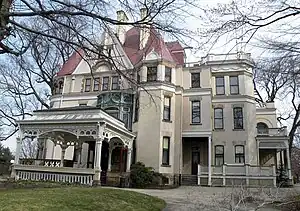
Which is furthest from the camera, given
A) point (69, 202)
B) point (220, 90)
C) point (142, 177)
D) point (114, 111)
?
point (220, 90)

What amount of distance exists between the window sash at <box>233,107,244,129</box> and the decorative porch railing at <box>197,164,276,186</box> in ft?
13.4

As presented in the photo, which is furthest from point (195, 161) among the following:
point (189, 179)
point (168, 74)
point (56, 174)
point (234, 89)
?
point (56, 174)

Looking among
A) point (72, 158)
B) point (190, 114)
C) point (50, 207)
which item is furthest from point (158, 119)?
point (50, 207)

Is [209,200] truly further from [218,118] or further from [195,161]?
[218,118]

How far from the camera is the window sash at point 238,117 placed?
27.1 m

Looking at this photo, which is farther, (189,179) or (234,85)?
(234,85)

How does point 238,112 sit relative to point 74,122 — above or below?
above

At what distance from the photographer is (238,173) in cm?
2431

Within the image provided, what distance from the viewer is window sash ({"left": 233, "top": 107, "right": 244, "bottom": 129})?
89.0 ft

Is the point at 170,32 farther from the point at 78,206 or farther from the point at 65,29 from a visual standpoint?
the point at 78,206

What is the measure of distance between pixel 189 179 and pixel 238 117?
7.06 metres

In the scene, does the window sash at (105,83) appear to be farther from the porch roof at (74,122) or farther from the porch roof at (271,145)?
the porch roof at (271,145)

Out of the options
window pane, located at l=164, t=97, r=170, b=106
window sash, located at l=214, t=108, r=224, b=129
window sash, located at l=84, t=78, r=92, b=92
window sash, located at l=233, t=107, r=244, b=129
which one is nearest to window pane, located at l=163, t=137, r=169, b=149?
window pane, located at l=164, t=97, r=170, b=106

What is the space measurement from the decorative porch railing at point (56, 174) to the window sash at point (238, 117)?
1460 centimetres
